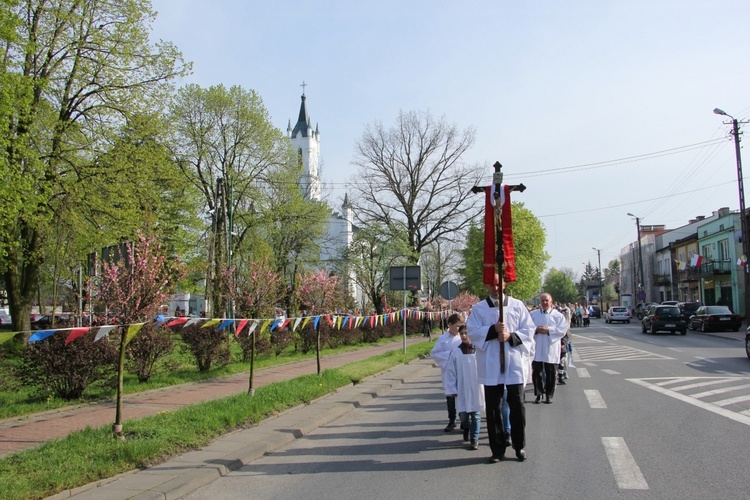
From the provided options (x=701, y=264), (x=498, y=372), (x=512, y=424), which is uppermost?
(x=701, y=264)

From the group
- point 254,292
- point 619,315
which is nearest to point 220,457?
point 254,292

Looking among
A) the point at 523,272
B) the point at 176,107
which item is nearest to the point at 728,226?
the point at 523,272

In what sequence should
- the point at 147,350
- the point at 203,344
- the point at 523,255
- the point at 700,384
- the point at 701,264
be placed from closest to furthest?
the point at 700,384, the point at 147,350, the point at 203,344, the point at 701,264, the point at 523,255

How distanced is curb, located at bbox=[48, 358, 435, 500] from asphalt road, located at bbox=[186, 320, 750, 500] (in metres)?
0.14

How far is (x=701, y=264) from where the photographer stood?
5328 cm

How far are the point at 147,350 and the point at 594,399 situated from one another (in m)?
8.85

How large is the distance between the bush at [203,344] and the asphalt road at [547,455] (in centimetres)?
519

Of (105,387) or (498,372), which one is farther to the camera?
(105,387)

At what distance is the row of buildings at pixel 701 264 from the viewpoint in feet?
162

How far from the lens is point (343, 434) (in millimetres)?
8562

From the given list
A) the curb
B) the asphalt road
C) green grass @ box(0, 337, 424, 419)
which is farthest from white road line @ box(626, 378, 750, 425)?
green grass @ box(0, 337, 424, 419)

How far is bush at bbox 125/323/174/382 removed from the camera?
41.9 ft

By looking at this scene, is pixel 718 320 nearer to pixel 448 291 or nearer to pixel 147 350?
pixel 448 291

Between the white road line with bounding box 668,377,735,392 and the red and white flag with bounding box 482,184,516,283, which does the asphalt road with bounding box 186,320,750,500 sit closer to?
the white road line with bounding box 668,377,735,392
